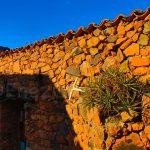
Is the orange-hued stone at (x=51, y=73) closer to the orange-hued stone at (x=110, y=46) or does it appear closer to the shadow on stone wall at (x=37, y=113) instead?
the shadow on stone wall at (x=37, y=113)

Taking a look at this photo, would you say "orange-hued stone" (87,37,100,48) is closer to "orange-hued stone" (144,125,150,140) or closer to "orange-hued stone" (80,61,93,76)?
"orange-hued stone" (80,61,93,76)

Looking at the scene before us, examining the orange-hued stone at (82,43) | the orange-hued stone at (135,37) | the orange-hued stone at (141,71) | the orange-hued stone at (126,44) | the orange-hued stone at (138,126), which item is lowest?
the orange-hued stone at (138,126)

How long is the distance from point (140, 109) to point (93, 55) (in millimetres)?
1462

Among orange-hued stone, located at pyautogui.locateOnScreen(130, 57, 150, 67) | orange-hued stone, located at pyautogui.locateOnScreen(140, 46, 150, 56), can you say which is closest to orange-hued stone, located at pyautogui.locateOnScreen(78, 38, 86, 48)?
orange-hued stone, located at pyautogui.locateOnScreen(130, 57, 150, 67)

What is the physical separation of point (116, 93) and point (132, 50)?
76 centimetres

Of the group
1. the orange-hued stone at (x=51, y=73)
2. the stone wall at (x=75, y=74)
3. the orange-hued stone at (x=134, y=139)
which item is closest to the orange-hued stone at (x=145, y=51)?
the stone wall at (x=75, y=74)

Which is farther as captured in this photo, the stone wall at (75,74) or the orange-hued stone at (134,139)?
the stone wall at (75,74)

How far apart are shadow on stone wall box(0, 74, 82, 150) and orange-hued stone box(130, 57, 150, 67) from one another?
174 cm

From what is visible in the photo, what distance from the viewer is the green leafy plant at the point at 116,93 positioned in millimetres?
4027

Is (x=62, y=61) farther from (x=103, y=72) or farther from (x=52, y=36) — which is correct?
(x=103, y=72)

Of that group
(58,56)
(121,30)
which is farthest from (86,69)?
(121,30)

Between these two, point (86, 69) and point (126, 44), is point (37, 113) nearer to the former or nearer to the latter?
point (86, 69)

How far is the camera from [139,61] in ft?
13.7

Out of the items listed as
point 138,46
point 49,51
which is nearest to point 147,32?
point 138,46
